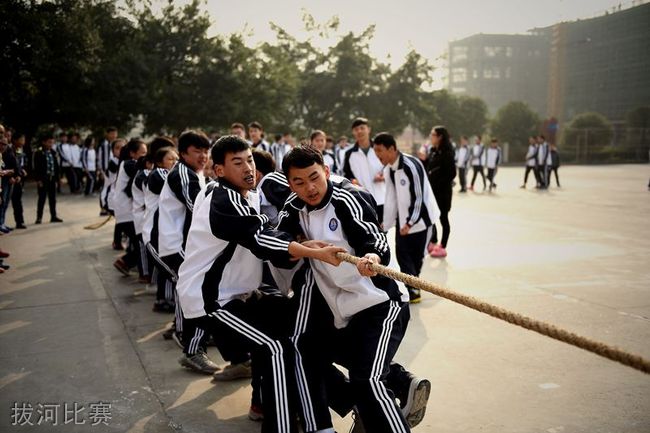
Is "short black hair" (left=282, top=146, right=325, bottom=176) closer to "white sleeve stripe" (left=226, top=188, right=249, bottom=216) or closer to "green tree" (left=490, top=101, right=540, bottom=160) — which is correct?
"white sleeve stripe" (left=226, top=188, right=249, bottom=216)

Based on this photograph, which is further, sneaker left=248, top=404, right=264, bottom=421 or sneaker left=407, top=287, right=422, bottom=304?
sneaker left=407, top=287, right=422, bottom=304

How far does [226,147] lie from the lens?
10.7 feet

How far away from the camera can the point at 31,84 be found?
22016mm

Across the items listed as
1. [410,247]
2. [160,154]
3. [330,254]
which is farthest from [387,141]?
[330,254]

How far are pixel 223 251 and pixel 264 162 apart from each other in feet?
5.75

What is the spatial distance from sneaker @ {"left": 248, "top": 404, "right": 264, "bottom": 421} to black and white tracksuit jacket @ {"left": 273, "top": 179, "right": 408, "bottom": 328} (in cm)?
86

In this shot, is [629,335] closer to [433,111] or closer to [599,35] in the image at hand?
[433,111]

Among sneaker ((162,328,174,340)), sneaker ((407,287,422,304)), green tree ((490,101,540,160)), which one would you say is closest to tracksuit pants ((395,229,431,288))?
sneaker ((407,287,422,304))

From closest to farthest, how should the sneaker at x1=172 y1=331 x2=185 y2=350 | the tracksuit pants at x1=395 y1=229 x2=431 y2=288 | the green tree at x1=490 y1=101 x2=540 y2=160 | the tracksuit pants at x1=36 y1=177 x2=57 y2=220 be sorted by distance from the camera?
the sneaker at x1=172 y1=331 x2=185 y2=350 → the tracksuit pants at x1=395 y1=229 x2=431 y2=288 → the tracksuit pants at x1=36 y1=177 x2=57 y2=220 → the green tree at x1=490 y1=101 x2=540 y2=160

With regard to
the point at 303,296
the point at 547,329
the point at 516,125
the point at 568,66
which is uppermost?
the point at 568,66

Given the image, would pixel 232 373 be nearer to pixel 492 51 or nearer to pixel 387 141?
pixel 387 141

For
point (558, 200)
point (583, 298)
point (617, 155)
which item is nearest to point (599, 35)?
point (617, 155)

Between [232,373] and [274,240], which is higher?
[274,240]

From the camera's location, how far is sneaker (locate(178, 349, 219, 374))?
4227 millimetres
